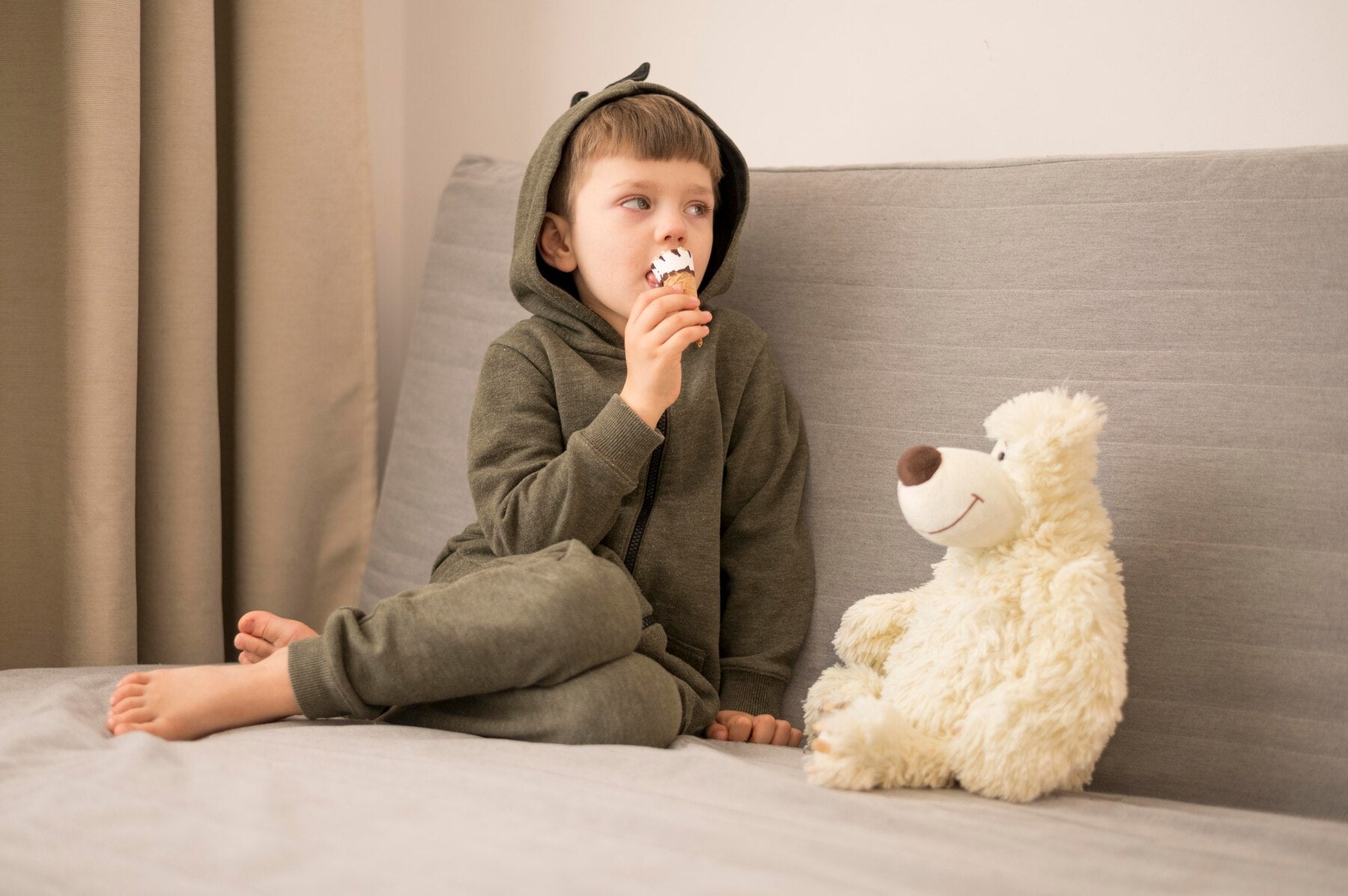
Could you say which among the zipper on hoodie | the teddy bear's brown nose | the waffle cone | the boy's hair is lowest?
the zipper on hoodie

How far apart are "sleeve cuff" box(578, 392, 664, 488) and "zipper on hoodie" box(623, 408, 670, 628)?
87mm

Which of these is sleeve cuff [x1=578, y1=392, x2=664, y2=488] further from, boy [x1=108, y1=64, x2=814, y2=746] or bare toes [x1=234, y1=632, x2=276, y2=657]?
bare toes [x1=234, y1=632, x2=276, y2=657]

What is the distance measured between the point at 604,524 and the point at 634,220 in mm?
332

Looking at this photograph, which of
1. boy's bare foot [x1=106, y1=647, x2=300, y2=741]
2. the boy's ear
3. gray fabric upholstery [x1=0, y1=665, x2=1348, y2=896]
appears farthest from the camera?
the boy's ear

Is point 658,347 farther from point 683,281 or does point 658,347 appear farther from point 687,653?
point 687,653

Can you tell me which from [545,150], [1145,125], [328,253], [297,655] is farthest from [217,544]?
[1145,125]

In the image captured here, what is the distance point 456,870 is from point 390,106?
1569mm

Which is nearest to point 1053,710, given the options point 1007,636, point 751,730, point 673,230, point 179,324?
point 1007,636

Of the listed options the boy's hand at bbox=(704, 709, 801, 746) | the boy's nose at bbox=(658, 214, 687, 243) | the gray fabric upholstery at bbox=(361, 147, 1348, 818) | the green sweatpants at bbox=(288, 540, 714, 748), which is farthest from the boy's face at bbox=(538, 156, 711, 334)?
the boy's hand at bbox=(704, 709, 801, 746)

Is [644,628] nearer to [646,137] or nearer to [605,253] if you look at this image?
[605,253]

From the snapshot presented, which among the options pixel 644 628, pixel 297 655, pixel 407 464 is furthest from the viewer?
pixel 407 464

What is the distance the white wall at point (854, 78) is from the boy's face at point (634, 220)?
40cm

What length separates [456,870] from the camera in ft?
2.15

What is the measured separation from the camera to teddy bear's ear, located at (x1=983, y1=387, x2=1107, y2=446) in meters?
0.91
